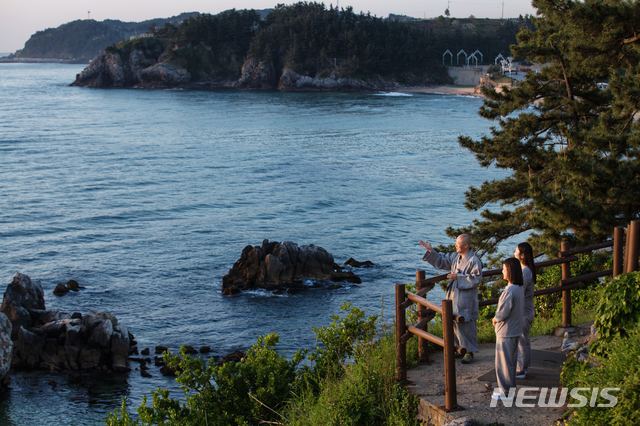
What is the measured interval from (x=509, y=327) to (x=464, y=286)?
2.92 ft

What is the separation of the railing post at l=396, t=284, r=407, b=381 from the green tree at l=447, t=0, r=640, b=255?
22.5ft

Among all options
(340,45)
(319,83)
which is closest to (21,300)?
(319,83)

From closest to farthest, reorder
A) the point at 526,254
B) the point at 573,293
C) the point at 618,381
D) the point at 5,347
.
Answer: the point at 618,381
the point at 526,254
the point at 573,293
the point at 5,347

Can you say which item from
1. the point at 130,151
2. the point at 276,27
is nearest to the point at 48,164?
the point at 130,151

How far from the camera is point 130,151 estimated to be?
55.5 metres

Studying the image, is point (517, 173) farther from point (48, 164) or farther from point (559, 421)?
point (48, 164)

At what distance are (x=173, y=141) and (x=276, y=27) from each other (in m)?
88.1

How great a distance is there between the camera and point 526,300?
682cm

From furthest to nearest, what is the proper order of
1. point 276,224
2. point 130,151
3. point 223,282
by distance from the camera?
1. point 130,151
2. point 276,224
3. point 223,282

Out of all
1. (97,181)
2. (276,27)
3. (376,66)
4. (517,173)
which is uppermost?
(276,27)

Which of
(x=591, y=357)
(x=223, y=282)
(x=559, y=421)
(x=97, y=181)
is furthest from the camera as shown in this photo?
(x=97, y=181)

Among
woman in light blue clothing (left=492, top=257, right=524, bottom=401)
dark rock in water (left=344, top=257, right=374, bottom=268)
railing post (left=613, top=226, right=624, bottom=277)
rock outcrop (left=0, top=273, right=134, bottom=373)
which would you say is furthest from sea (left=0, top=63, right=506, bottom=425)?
railing post (left=613, top=226, right=624, bottom=277)

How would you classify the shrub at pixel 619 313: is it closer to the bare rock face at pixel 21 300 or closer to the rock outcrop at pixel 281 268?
the bare rock face at pixel 21 300

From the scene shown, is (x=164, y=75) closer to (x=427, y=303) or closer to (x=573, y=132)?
(x=573, y=132)
